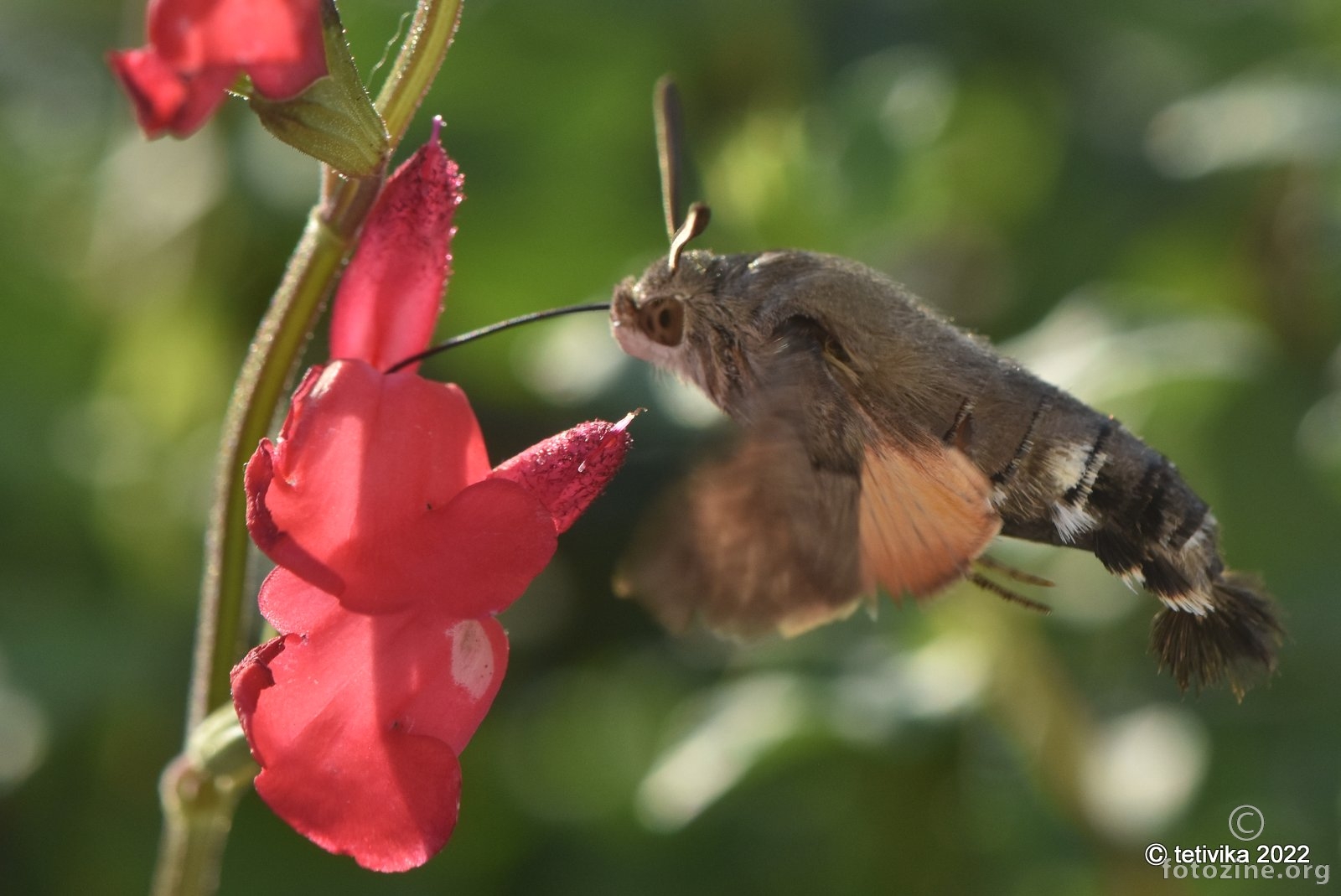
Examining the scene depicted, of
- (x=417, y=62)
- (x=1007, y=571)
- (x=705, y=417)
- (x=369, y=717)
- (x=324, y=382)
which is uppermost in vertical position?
(x=417, y=62)

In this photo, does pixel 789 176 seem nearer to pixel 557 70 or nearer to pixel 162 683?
pixel 557 70

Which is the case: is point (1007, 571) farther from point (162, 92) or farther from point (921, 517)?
point (162, 92)

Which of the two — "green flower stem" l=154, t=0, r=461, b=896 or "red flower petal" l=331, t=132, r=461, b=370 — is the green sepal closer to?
"green flower stem" l=154, t=0, r=461, b=896

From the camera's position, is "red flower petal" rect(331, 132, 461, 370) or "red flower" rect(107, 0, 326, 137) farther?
"red flower petal" rect(331, 132, 461, 370)

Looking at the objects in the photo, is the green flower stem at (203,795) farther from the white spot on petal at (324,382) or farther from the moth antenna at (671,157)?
the moth antenna at (671,157)

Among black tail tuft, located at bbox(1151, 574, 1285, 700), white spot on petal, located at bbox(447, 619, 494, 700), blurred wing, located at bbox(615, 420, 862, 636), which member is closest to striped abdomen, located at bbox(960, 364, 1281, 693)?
black tail tuft, located at bbox(1151, 574, 1285, 700)
